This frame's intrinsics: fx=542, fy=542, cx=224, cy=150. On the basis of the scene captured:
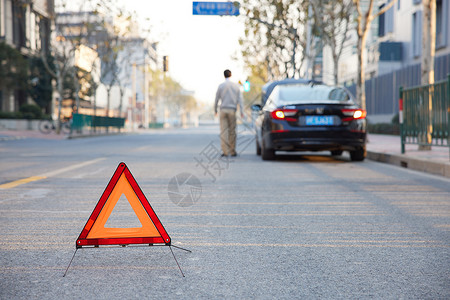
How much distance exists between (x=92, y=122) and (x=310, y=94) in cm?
2566

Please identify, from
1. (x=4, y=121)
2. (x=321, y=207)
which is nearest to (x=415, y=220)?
(x=321, y=207)

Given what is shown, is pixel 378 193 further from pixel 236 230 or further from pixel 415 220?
pixel 236 230

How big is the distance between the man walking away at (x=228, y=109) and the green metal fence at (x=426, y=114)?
351 centimetres

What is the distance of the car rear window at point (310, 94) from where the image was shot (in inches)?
412

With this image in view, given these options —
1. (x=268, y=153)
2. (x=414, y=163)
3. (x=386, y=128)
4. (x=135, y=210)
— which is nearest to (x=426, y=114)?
(x=414, y=163)

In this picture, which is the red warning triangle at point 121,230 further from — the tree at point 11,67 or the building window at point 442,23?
the tree at point 11,67

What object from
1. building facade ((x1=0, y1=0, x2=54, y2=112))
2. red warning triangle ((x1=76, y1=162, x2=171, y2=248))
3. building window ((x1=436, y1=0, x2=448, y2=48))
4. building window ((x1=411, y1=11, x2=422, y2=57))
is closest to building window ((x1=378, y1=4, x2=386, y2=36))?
building window ((x1=411, y1=11, x2=422, y2=57))

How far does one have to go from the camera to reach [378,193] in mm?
6516

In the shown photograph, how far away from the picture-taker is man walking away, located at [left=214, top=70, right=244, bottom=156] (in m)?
12.2

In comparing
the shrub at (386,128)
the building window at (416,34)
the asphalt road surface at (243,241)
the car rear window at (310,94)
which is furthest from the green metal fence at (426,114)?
the building window at (416,34)

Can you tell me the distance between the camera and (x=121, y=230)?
3299mm

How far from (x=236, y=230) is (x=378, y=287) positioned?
1644 mm

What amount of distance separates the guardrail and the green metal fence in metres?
21.9

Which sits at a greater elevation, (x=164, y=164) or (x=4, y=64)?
(x=4, y=64)
